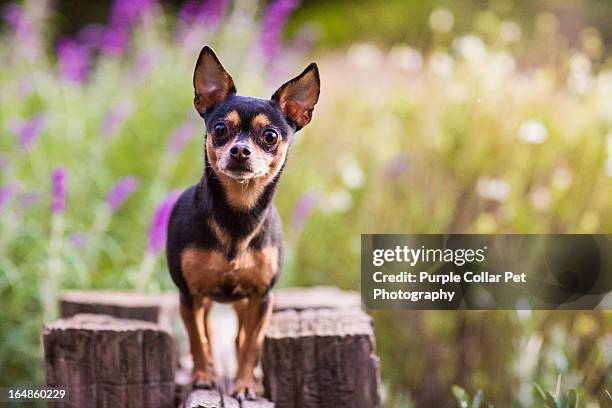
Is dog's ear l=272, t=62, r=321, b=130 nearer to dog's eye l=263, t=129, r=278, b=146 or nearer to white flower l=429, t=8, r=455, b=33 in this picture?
dog's eye l=263, t=129, r=278, b=146

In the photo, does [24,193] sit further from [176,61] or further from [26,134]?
[176,61]

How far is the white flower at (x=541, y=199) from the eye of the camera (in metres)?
3.33

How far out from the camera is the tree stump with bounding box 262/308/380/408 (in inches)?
81.0

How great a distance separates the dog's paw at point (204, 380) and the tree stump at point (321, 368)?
165 mm

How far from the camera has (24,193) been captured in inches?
119

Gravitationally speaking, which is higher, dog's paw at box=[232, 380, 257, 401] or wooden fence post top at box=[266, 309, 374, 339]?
wooden fence post top at box=[266, 309, 374, 339]

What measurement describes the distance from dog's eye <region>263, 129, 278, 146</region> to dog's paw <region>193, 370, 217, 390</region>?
25.4 inches

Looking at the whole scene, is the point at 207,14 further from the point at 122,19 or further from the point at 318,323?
the point at 318,323

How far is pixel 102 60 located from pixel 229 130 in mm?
3092

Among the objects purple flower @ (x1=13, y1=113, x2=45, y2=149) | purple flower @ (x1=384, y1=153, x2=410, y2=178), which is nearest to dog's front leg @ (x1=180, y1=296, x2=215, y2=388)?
purple flower @ (x1=13, y1=113, x2=45, y2=149)

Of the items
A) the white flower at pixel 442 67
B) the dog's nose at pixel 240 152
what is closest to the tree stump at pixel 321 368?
the dog's nose at pixel 240 152

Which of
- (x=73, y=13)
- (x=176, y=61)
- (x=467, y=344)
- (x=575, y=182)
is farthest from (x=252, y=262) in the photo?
(x=73, y=13)

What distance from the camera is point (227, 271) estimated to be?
173 centimetres

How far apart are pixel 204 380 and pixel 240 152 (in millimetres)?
666
